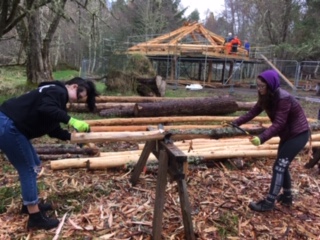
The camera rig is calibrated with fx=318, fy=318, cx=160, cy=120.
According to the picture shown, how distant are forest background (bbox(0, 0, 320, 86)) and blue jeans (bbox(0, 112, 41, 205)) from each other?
18.2 ft

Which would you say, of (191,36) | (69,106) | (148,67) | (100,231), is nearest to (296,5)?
(191,36)

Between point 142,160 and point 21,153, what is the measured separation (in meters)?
1.55

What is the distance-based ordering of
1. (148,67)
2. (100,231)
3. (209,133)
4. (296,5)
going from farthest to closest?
(296,5)
(148,67)
(209,133)
(100,231)

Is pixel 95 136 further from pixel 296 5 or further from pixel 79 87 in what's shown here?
pixel 296 5

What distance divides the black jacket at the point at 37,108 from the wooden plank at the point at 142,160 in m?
1.22

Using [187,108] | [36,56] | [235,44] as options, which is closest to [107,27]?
[36,56]

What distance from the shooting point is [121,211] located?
149 inches

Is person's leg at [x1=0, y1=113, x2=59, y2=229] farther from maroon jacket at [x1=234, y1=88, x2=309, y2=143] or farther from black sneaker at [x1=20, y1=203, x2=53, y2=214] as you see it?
maroon jacket at [x1=234, y1=88, x2=309, y2=143]

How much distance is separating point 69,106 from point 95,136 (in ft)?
22.3

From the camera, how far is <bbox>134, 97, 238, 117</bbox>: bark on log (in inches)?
364

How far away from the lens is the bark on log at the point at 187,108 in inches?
364

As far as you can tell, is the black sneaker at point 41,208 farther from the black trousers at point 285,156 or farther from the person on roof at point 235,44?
the person on roof at point 235,44

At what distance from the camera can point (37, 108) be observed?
9.73 ft

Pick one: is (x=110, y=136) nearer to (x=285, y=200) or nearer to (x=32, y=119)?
(x=32, y=119)
